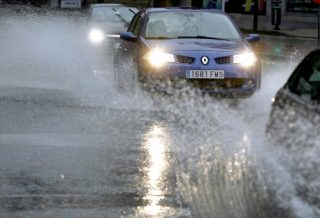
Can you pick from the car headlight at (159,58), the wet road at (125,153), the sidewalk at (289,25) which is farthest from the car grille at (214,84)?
the sidewalk at (289,25)

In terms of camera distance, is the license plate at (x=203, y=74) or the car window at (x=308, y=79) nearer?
the car window at (x=308, y=79)

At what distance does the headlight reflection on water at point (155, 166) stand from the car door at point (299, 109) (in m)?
1.08

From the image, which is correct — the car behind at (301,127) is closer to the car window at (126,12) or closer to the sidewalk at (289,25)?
the car window at (126,12)

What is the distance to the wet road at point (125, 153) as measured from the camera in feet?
23.9

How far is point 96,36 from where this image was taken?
2453 centimetres

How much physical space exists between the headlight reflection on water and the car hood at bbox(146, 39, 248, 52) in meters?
2.15

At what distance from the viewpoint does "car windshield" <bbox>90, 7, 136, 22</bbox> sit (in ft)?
84.2

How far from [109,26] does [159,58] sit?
1112 cm

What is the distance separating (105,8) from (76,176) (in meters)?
18.0

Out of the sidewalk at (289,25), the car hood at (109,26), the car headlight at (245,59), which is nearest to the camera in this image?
the car headlight at (245,59)

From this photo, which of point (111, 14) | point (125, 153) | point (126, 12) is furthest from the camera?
point (126, 12)

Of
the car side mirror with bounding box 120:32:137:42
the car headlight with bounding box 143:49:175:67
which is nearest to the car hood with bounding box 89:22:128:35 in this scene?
the car side mirror with bounding box 120:32:137:42

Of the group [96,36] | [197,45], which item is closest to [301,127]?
[197,45]

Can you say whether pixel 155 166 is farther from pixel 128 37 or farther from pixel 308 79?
pixel 128 37
